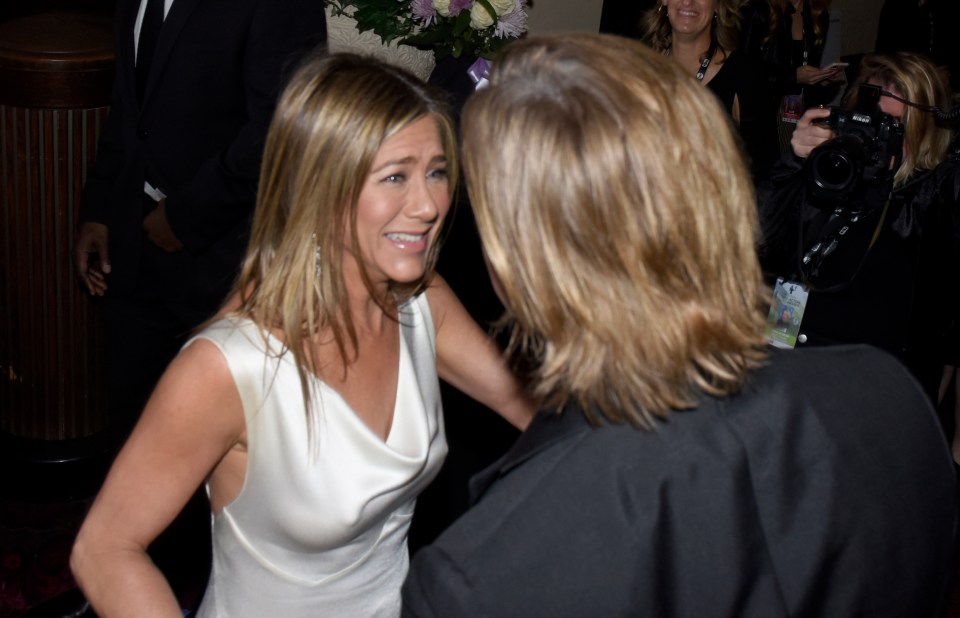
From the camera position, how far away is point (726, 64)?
11.9ft

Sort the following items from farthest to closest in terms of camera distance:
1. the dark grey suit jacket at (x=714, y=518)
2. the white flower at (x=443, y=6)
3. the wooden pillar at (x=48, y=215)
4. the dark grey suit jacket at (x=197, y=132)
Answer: the white flower at (x=443, y=6) → the wooden pillar at (x=48, y=215) → the dark grey suit jacket at (x=197, y=132) → the dark grey suit jacket at (x=714, y=518)

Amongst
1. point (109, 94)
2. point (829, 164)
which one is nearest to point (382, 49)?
point (109, 94)

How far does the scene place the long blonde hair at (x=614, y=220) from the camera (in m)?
1.08

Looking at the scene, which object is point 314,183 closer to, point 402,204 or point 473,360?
point 402,204

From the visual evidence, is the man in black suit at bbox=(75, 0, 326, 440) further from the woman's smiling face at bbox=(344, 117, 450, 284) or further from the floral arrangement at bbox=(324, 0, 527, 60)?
the woman's smiling face at bbox=(344, 117, 450, 284)

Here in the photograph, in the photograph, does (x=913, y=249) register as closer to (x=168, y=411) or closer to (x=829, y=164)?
(x=829, y=164)

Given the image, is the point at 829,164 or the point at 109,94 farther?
the point at 109,94

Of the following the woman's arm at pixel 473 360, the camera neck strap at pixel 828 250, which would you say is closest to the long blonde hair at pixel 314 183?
the woman's arm at pixel 473 360

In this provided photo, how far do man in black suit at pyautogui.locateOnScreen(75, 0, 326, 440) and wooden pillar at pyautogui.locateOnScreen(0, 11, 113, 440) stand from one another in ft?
0.50

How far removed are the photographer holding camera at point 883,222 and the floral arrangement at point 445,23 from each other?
0.94m

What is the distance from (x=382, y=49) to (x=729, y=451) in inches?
101

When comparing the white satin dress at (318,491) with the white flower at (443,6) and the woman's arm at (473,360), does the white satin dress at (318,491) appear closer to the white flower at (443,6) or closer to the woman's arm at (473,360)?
the woman's arm at (473,360)

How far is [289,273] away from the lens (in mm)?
1573

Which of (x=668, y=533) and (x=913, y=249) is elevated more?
(x=668, y=533)
